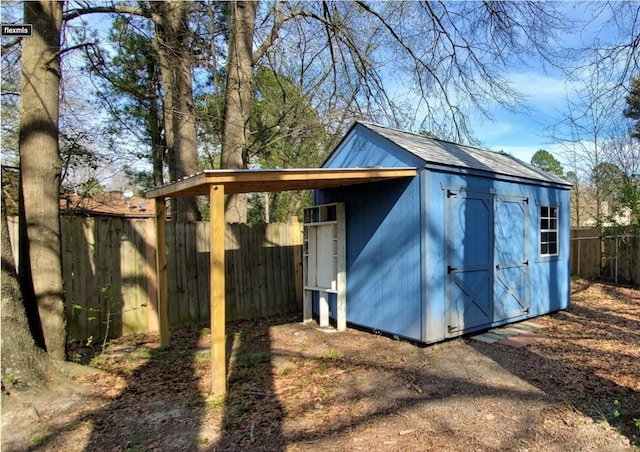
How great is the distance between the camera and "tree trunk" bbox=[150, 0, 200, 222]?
694 cm

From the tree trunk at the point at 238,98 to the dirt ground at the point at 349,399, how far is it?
372 centimetres

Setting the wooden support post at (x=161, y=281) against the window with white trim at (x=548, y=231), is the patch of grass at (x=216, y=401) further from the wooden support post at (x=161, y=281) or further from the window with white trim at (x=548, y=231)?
the window with white trim at (x=548, y=231)

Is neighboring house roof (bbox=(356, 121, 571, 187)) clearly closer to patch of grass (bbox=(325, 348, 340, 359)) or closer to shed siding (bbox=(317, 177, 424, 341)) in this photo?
shed siding (bbox=(317, 177, 424, 341))

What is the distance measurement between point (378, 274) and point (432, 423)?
271cm

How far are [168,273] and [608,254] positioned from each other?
37.1ft

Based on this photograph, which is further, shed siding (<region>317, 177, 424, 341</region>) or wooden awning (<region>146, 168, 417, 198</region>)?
shed siding (<region>317, 177, 424, 341</region>)

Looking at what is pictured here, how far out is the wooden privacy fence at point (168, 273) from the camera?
526cm

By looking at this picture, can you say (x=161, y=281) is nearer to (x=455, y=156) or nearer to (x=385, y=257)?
(x=385, y=257)

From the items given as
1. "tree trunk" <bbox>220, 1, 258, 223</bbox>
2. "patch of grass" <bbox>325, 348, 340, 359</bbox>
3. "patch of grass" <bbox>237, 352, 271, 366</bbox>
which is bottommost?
"patch of grass" <bbox>237, 352, 271, 366</bbox>

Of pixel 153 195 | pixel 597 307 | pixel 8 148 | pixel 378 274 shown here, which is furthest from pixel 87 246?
pixel 597 307

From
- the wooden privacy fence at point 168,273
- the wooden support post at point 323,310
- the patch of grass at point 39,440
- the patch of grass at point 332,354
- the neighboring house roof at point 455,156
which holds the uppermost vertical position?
the neighboring house roof at point 455,156

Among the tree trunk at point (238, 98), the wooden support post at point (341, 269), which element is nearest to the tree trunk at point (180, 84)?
the tree trunk at point (238, 98)

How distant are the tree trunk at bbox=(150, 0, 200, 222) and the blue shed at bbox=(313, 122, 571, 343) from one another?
2.85m

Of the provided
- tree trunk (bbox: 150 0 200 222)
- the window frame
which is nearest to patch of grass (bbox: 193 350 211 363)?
tree trunk (bbox: 150 0 200 222)
